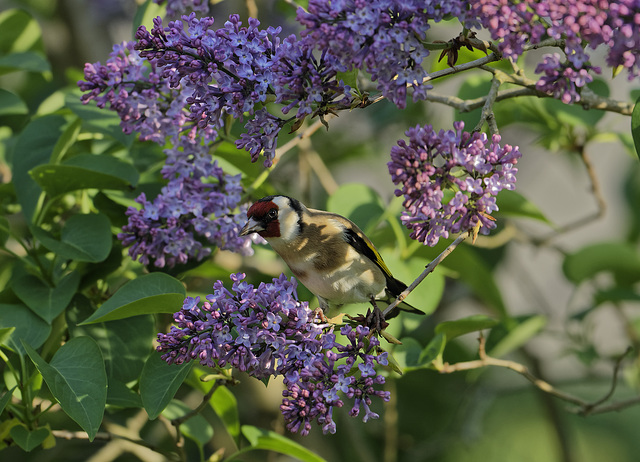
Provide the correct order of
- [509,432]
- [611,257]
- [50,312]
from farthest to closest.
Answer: [509,432], [611,257], [50,312]

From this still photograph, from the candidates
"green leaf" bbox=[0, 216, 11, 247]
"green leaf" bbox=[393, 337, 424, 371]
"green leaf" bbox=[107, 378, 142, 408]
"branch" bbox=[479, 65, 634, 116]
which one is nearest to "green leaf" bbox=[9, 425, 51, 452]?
"green leaf" bbox=[107, 378, 142, 408]

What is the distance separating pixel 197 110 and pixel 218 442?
2.35 metres

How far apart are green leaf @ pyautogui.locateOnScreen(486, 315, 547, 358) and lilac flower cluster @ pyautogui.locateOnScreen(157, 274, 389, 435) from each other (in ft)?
3.98

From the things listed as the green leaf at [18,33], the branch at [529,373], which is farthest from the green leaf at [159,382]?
the green leaf at [18,33]

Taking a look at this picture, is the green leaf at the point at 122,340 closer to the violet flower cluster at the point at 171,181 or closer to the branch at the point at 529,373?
the violet flower cluster at the point at 171,181

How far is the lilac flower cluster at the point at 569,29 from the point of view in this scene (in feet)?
4.30

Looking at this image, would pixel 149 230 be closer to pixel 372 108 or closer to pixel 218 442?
pixel 218 442

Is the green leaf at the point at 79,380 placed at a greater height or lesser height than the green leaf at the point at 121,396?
greater

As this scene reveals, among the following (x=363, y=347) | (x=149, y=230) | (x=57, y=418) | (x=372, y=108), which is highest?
(x=149, y=230)

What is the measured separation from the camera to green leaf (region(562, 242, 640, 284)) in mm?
3109

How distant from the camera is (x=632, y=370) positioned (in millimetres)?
3404

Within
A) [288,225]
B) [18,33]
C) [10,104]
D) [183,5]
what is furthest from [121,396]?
[18,33]

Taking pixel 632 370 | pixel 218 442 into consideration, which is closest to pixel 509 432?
pixel 632 370

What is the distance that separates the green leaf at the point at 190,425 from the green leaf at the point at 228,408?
0.07 metres
